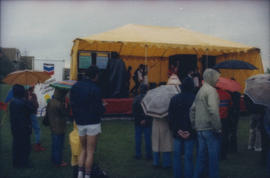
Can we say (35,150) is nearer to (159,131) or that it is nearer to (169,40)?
(159,131)

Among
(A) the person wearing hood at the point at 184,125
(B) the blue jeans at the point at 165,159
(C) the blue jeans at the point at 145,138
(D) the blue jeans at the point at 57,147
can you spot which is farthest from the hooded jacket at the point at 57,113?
(A) the person wearing hood at the point at 184,125

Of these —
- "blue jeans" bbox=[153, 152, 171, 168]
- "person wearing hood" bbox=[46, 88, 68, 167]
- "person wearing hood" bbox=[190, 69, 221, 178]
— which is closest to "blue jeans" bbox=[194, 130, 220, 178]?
"person wearing hood" bbox=[190, 69, 221, 178]

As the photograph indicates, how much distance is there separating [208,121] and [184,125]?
1.24ft

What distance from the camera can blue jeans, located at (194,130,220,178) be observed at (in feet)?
12.0

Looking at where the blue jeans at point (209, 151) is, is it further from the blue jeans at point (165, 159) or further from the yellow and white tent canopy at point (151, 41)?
the yellow and white tent canopy at point (151, 41)

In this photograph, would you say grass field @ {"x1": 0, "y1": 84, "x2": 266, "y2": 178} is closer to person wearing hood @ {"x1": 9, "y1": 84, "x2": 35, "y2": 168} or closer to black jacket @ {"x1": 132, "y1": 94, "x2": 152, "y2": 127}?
person wearing hood @ {"x1": 9, "y1": 84, "x2": 35, "y2": 168}

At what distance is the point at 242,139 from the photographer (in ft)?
23.6

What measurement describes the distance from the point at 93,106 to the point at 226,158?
11.1ft

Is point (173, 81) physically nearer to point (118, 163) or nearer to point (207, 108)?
point (118, 163)

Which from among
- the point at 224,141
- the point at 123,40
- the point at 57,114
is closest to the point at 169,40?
the point at 123,40

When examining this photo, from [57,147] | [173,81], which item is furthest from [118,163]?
[173,81]

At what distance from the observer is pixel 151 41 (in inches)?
410

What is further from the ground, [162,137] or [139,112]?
[139,112]

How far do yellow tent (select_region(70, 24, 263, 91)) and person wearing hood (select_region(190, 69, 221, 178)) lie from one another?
676cm
